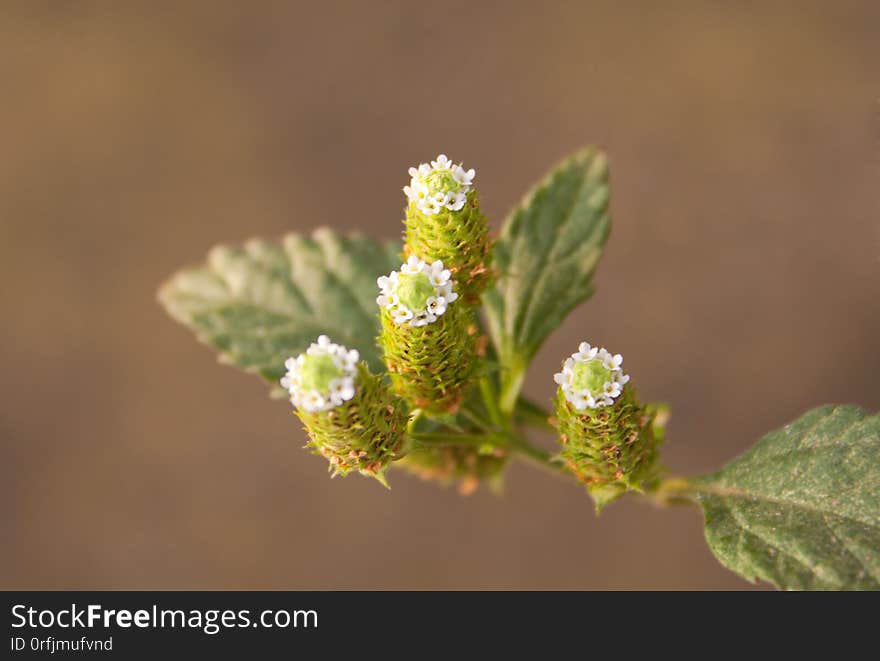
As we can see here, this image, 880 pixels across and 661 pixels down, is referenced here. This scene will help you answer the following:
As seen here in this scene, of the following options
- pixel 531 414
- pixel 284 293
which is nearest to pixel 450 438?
pixel 531 414

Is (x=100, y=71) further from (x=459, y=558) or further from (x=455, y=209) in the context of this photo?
(x=455, y=209)

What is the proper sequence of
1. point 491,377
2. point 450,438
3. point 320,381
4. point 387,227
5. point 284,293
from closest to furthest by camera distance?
point 320,381
point 450,438
point 491,377
point 284,293
point 387,227

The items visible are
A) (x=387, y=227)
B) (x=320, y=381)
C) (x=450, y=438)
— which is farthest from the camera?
(x=387, y=227)

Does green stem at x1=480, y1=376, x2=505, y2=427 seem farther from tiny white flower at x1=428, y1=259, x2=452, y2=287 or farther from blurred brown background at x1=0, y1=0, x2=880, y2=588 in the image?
blurred brown background at x1=0, y1=0, x2=880, y2=588

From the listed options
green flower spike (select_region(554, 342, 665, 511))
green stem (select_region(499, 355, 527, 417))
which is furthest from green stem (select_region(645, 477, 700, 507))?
green stem (select_region(499, 355, 527, 417))

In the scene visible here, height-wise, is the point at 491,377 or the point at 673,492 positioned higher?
the point at 491,377

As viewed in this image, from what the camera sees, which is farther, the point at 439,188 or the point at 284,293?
the point at 284,293

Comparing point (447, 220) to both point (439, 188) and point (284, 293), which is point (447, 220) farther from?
point (284, 293)

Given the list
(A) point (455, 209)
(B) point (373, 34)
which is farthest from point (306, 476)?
(A) point (455, 209)

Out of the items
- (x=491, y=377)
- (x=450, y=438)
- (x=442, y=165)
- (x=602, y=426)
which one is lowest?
(x=602, y=426)
